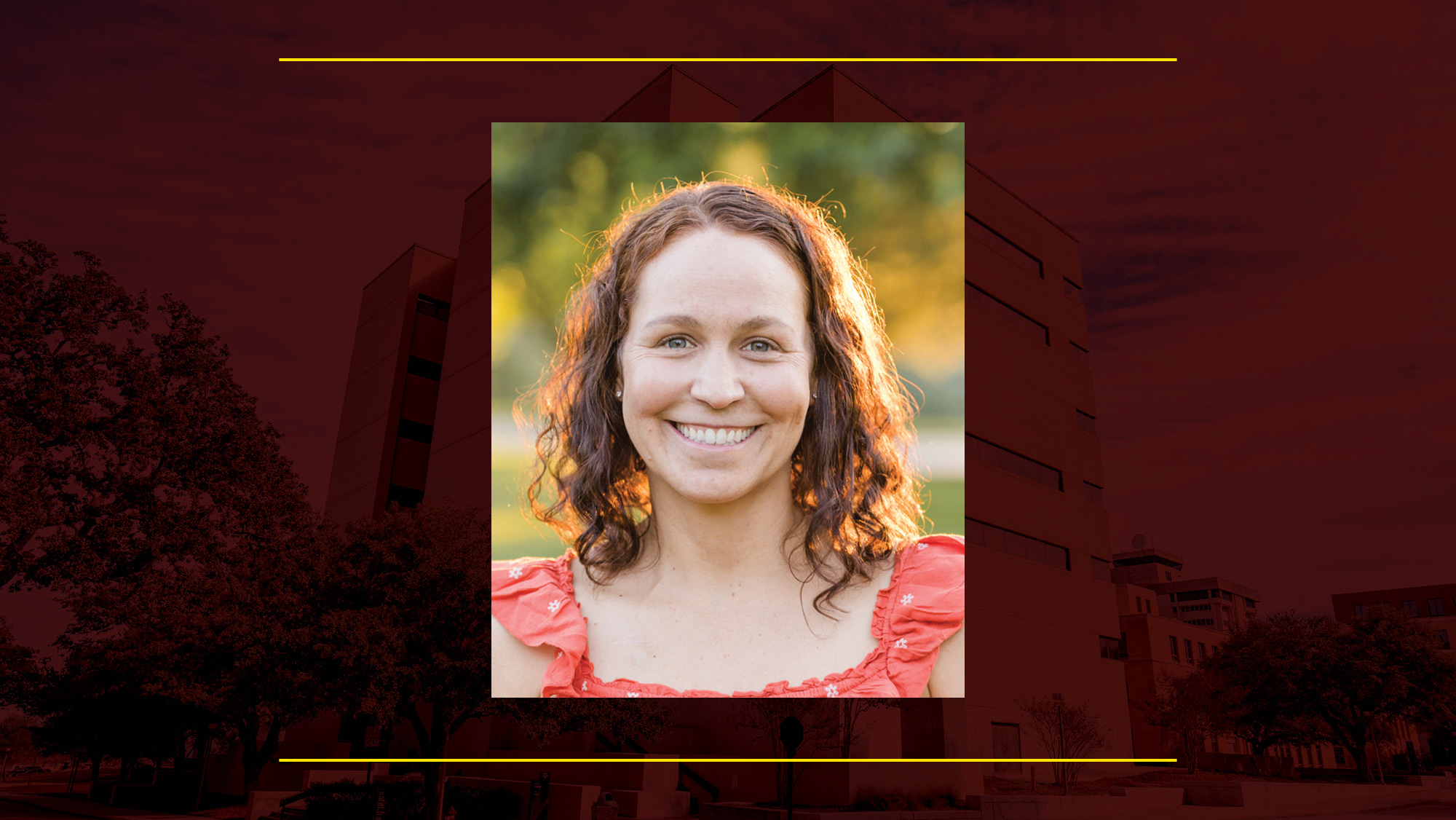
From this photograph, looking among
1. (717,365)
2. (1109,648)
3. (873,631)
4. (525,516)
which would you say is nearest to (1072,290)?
(1109,648)

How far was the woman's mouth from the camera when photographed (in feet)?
38.8

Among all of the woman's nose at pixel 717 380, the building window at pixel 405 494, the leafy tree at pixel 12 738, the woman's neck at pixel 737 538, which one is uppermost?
the building window at pixel 405 494

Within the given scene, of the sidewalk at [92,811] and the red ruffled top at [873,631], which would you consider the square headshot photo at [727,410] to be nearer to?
the red ruffled top at [873,631]

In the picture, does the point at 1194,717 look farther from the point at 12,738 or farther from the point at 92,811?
the point at 12,738

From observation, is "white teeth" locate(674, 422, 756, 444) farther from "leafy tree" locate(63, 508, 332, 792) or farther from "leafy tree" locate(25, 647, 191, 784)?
"leafy tree" locate(25, 647, 191, 784)

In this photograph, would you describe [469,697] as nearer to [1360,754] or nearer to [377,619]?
[377,619]

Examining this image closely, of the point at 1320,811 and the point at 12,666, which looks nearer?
the point at 12,666

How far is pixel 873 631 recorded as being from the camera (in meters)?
12.0

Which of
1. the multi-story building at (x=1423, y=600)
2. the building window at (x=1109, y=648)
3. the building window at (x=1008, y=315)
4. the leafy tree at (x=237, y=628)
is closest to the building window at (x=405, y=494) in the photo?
the leafy tree at (x=237, y=628)

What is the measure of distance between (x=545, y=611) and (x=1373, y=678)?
31.6m

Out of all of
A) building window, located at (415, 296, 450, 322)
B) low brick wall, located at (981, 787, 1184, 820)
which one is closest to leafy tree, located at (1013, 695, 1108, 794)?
low brick wall, located at (981, 787, 1184, 820)

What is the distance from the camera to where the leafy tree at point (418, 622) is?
16.9 m

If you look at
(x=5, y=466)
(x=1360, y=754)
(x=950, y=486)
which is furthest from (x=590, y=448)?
(x=1360, y=754)

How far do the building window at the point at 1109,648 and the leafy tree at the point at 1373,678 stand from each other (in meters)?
6.33
